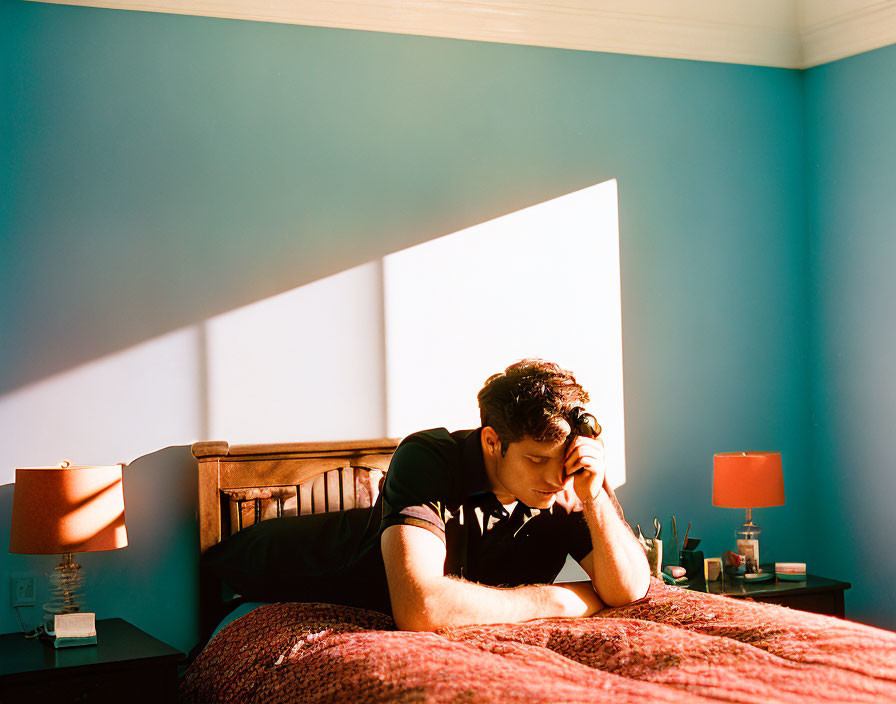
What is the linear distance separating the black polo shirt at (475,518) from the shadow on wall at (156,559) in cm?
106

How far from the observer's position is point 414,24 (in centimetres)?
345

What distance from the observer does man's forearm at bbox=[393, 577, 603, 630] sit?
2.03m

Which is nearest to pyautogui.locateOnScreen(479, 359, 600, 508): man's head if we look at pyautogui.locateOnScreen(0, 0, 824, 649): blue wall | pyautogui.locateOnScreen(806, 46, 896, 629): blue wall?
pyautogui.locateOnScreen(0, 0, 824, 649): blue wall

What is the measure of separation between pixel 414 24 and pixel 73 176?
4.35ft

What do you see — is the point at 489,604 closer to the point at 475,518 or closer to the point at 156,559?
the point at 475,518

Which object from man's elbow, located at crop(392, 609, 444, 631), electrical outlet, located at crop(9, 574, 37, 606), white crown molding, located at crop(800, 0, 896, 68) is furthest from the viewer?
white crown molding, located at crop(800, 0, 896, 68)

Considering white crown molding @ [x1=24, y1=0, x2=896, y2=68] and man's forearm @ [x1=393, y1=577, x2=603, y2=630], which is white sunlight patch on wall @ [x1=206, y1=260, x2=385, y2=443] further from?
man's forearm @ [x1=393, y1=577, x2=603, y2=630]

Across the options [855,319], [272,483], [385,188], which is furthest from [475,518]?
[855,319]

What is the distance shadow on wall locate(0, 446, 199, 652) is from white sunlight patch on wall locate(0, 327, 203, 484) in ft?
0.28

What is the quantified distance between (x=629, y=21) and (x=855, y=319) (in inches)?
60.3

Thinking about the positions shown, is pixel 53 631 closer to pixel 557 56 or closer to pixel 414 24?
pixel 414 24

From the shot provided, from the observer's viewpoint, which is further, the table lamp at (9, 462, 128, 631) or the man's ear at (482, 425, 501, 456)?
the table lamp at (9, 462, 128, 631)

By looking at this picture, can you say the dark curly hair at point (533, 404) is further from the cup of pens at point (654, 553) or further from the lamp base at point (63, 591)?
the lamp base at point (63, 591)

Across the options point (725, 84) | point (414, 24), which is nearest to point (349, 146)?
point (414, 24)
